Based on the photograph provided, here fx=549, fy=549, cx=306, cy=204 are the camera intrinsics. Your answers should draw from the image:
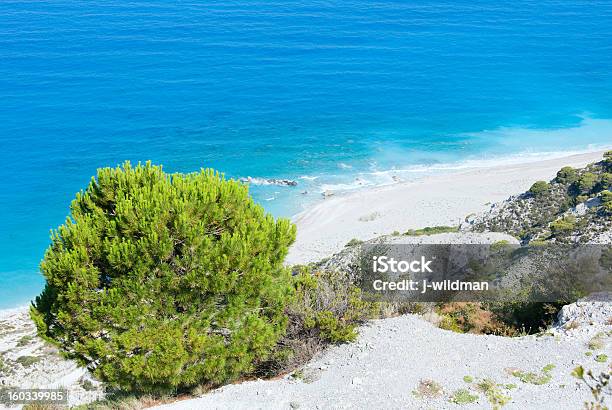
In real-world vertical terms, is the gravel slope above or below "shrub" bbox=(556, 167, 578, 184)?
below

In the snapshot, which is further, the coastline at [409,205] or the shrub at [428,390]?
the coastline at [409,205]

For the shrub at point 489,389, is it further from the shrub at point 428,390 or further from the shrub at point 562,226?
the shrub at point 562,226

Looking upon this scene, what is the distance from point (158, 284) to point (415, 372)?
6.86 metres

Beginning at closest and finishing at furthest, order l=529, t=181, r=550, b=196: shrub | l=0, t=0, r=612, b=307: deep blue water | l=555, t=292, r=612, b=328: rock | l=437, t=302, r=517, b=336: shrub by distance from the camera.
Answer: l=555, t=292, r=612, b=328: rock < l=437, t=302, r=517, b=336: shrub < l=529, t=181, r=550, b=196: shrub < l=0, t=0, r=612, b=307: deep blue water

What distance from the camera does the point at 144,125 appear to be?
6262 centimetres

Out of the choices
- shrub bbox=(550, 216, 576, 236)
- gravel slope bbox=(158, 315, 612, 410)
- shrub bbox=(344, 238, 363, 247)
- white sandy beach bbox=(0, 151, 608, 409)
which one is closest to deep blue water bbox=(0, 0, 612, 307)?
shrub bbox=(344, 238, 363, 247)

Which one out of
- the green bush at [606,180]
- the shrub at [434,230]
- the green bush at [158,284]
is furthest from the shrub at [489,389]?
the green bush at [606,180]

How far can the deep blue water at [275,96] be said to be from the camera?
53.6 m

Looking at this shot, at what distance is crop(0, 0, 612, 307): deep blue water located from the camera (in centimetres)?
5359

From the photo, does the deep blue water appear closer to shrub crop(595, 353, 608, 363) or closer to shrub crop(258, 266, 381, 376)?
shrub crop(258, 266, 381, 376)

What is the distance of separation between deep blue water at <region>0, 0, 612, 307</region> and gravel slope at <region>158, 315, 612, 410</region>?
28933mm

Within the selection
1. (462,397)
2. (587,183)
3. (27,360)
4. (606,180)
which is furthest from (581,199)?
(27,360)

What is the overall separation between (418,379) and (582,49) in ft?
314

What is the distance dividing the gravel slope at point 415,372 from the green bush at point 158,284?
1257 mm
